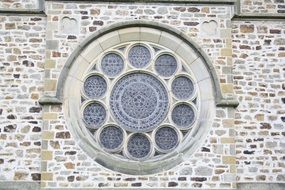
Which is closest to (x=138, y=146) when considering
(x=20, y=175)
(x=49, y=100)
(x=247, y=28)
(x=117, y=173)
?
(x=117, y=173)

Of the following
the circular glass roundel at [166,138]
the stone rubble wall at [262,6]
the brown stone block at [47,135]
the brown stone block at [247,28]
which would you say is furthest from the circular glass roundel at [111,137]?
the stone rubble wall at [262,6]

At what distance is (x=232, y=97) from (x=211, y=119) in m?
0.54

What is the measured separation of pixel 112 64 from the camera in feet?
39.3

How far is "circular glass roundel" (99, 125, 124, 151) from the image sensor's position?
11570mm

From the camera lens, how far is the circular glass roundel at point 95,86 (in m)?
11.8

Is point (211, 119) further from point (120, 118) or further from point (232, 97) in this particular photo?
point (120, 118)

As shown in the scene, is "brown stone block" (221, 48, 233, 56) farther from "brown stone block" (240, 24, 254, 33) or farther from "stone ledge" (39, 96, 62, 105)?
"stone ledge" (39, 96, 62, 105)

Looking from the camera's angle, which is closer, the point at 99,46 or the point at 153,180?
the point at 153,180

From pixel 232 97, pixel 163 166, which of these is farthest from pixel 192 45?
pixel 163 166

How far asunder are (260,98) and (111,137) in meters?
2.78

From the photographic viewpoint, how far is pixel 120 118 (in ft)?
38.4

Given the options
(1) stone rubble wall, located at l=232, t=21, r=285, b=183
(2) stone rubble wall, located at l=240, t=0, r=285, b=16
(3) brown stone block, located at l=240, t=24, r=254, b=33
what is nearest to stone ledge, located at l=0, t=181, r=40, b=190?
(1) stone rubble wall, located at l=232, t=21, r=285, b=183

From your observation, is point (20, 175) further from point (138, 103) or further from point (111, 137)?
point (138, 103)

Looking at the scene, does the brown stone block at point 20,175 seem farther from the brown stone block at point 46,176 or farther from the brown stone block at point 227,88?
the brown stone block at point 227,88
